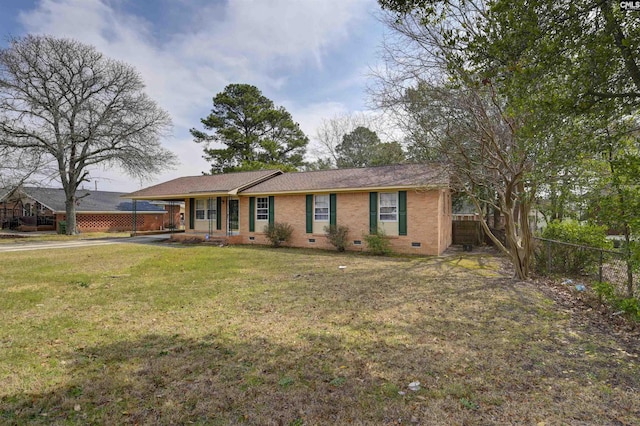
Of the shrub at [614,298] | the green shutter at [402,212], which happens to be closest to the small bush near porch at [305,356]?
the shrub at [614,298]

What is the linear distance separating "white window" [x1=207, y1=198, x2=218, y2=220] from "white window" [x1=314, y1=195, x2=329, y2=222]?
701 cm

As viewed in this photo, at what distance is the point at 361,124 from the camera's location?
3180cm

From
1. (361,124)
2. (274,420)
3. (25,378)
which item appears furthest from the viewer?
Result: (361,124)

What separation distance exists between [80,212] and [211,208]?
1515 centimetres

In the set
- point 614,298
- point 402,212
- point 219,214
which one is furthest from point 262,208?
point 614,298

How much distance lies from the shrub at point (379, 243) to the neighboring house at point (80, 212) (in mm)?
22492

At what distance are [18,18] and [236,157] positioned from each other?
24.2 m

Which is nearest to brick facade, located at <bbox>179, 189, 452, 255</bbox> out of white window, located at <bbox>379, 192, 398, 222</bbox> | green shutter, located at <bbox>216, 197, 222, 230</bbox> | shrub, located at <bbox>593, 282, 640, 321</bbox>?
green shutter, located at <bbox>216, 197, 222, 230</bbox>

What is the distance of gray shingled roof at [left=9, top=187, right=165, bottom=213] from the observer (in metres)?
28.3

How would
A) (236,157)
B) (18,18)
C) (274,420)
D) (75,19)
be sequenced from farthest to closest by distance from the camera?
(236,157) < (18,18) < (75,19) < (274,420)

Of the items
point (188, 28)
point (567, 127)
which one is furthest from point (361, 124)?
point (567, 127)

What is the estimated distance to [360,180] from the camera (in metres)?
15.4

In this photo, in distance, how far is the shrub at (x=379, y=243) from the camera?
44.3 feet

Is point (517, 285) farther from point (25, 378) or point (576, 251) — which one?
point (25, 378)
